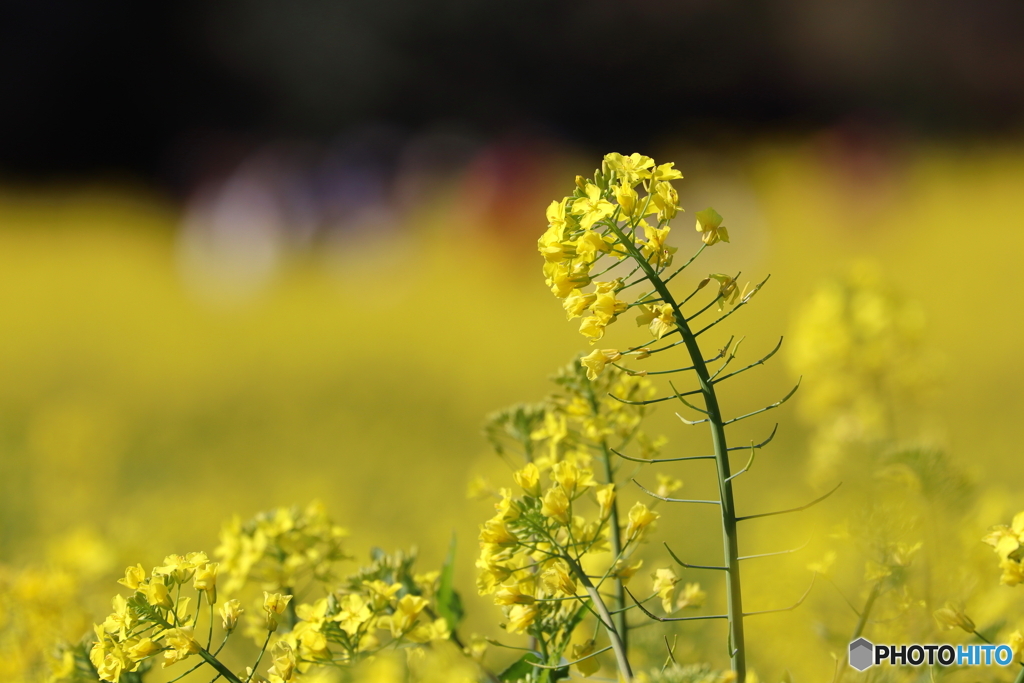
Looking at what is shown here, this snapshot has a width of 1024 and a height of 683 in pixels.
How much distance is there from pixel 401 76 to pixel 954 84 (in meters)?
3.79

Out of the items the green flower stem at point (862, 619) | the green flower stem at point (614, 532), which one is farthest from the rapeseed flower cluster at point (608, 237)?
the green flower stem at point (862, 619)

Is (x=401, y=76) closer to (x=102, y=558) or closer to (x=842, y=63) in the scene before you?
(x=842, y=63)

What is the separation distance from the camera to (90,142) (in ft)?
24.2

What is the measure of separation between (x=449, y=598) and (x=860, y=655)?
10.3 inches

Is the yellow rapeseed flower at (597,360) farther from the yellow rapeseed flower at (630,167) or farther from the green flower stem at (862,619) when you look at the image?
the green flower stem at (862,619)

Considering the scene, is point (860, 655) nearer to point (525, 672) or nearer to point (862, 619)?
point (862, 619)

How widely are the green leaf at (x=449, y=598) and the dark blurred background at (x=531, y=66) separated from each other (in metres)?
6.26

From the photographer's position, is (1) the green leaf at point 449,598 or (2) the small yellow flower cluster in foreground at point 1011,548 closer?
(2) the small yellow flower cluster in foreground at point 1011,548

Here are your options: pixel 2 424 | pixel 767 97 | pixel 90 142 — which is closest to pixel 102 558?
pixel 2 424

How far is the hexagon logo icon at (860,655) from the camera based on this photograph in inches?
23.6

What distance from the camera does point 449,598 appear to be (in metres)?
0.61

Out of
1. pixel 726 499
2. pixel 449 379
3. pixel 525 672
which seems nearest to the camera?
pixel 726 499

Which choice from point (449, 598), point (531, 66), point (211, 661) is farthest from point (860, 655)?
point (531, 66)

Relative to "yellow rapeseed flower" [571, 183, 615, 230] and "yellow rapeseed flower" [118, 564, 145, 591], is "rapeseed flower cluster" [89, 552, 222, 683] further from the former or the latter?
"yellow rapeseed flower" [571, 183, 615, 230]
